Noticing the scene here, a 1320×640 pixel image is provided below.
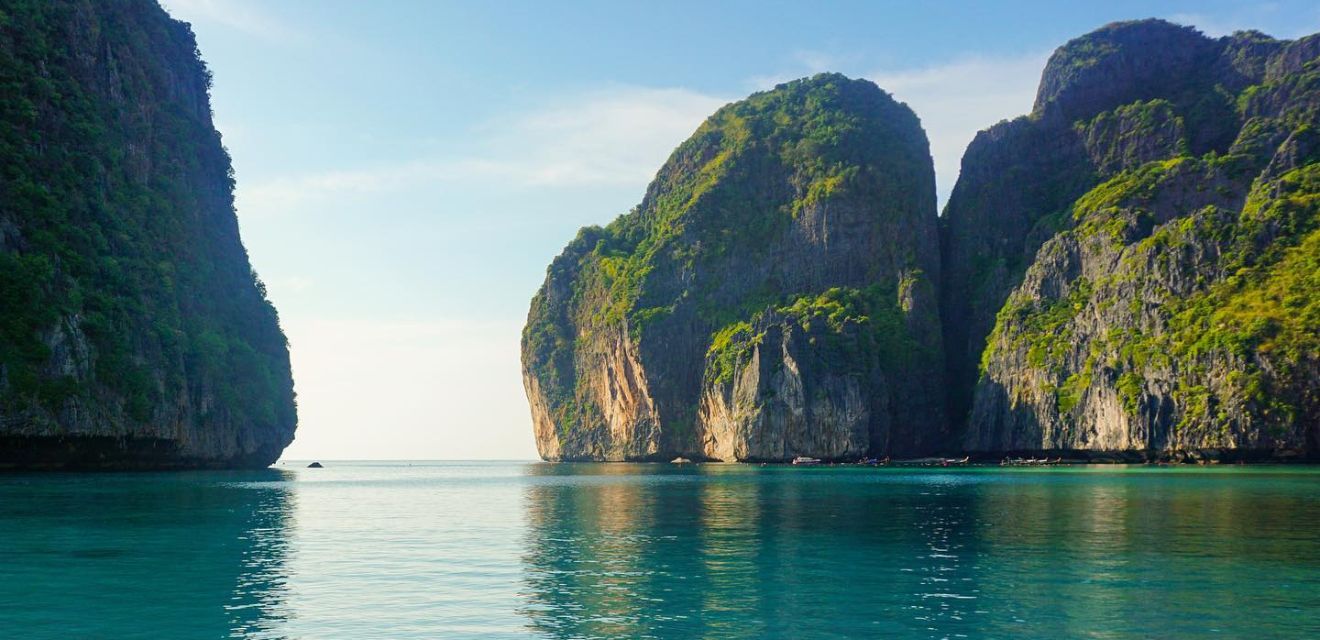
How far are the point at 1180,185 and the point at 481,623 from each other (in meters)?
174

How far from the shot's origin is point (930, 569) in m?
30.8

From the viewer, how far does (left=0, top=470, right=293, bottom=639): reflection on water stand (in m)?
22.9

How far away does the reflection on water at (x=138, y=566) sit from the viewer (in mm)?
22891

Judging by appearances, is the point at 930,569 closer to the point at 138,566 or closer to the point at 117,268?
the point at 138,566

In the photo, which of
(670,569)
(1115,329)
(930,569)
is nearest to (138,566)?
(670,569)

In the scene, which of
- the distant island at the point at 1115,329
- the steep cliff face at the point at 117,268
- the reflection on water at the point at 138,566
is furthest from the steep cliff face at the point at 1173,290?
the reflection on water at the point at 138,566

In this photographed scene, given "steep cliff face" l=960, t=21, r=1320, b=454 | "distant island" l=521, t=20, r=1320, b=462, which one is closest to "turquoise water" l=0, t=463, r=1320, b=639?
"steep cliff face" l=960, t=21, r=1320, b=454

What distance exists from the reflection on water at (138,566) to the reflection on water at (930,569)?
7.69 m

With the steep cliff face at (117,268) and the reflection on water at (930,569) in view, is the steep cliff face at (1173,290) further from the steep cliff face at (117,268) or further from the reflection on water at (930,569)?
the steep cliff face at (117,268)

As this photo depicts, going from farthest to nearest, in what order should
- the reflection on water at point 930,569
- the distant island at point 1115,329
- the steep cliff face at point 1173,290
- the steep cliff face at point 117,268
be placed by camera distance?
the distant island at point 1115,329 → the steep cliff face at point 1173,290 → the steep cliff face at point 117,268 → the reflection on water at point 930,569

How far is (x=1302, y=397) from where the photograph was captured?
120438mm

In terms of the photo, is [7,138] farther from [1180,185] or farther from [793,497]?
[1180,185]

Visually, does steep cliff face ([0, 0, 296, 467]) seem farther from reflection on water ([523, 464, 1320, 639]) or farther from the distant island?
the distant island

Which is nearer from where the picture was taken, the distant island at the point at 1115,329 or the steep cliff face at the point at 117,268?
the steep cliff face at the point at 117,268
